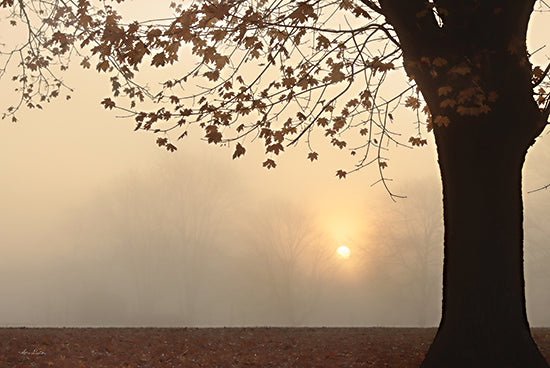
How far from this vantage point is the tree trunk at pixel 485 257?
6.50 m

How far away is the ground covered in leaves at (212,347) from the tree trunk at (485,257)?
6.41 feet

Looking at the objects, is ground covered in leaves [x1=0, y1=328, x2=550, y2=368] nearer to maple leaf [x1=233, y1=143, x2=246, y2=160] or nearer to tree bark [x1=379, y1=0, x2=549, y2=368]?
tree bark [x1=379, y1=0, x2=549, y2=368]

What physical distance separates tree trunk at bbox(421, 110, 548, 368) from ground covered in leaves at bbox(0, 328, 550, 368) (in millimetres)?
1955

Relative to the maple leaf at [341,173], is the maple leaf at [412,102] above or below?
above

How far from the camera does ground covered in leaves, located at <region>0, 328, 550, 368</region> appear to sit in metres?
8.55

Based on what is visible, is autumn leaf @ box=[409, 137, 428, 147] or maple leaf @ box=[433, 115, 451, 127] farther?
autumn leaf @ box=[409, 137, 428, 147]

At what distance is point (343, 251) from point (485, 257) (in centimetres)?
2518
